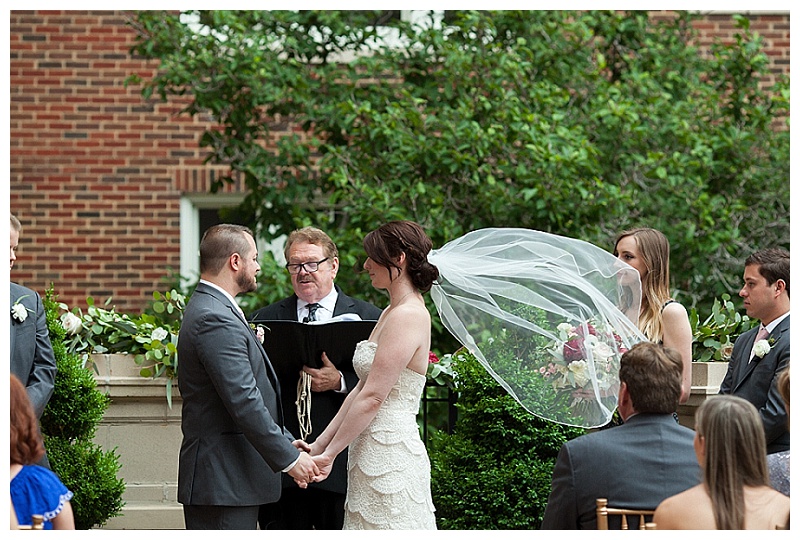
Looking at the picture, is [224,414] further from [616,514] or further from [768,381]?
[768,381]

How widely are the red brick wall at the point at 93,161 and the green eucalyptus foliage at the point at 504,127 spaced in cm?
100

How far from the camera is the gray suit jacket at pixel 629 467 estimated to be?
2877mm

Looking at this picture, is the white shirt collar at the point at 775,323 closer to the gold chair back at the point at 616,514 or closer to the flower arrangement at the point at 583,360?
the flower arrangement at the point at 583,360

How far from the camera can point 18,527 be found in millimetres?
2588

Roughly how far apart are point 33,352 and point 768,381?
10.3ft

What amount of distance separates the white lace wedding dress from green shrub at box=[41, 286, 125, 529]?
5.11ft

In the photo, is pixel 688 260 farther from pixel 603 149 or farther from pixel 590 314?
pixel 590 314

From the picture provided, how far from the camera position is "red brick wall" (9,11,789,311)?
8.87 metres

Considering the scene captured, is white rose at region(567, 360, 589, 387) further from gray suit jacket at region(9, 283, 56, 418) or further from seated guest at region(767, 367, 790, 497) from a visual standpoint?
gray suit jacket at region(9, 283, 56, 418)

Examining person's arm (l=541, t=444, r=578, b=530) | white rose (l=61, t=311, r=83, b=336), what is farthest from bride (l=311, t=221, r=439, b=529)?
white rose (l=61, t=311, r=83, b=336)

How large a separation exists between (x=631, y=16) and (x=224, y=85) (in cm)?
333

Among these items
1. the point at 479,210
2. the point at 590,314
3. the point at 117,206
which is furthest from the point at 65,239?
the point at 590,314

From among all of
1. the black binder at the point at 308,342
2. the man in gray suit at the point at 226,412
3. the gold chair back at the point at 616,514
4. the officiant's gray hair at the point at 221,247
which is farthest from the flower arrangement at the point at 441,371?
the gold chair back at the point at 616,514

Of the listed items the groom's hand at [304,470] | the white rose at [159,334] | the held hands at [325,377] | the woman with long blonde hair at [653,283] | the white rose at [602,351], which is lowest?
the groom's hand at [304,470]
